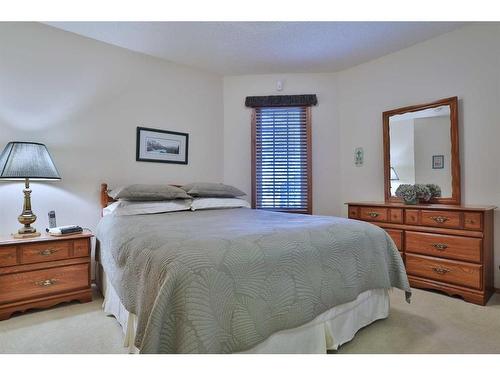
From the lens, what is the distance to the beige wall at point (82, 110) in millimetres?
2537

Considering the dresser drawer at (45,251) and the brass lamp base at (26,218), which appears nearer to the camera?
the dresser drawer at (45,251)

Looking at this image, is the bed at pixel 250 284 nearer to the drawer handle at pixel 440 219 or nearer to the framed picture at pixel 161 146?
the drawer handle at pixel 440 219

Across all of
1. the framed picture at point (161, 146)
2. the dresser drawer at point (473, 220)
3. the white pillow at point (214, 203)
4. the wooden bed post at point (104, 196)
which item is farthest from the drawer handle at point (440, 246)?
the wooden bed post at point (104, 196)

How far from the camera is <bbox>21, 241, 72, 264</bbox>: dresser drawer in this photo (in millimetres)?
2173

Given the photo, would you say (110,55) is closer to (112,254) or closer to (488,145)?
(112,254)

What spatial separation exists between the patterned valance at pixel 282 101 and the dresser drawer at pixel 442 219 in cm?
197

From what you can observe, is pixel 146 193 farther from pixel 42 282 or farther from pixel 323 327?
pixel 323 327

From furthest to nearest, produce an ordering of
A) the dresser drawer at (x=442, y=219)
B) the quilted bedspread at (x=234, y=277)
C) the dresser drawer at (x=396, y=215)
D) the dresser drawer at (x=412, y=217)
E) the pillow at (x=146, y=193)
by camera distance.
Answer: the dresser drawer at (x=396, y=215), the dresser drawer at (x=412, y=217), the pillow at (x=146, y=193), the dresser drawer at (x=442, y=219), the quilted bedspread at (x=234, y=277)

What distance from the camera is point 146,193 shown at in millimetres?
2688

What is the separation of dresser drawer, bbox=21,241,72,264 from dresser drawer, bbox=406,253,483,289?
306cm

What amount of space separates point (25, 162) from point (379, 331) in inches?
112

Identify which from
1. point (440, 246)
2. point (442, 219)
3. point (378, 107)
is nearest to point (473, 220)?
point (442, 219)

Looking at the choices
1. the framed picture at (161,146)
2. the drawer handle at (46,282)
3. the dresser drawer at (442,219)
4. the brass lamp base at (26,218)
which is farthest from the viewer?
the framed picture at (161,146)
